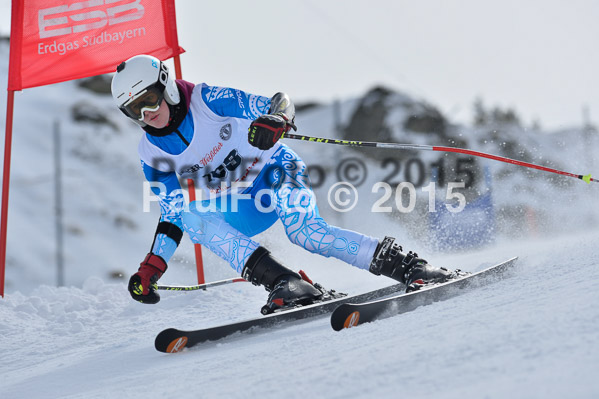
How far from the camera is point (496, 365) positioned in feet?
4.68

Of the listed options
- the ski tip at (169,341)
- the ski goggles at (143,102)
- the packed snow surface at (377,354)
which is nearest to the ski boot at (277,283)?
the packed snow surface at (377,354)

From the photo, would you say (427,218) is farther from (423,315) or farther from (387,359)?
(387,359)

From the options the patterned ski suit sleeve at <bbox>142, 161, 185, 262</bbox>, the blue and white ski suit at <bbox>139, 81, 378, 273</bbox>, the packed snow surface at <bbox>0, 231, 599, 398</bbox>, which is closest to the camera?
the packed snow surface at <bbox>0, 231, 599, 398</bbox>

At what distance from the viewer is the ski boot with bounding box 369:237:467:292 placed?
2.87m

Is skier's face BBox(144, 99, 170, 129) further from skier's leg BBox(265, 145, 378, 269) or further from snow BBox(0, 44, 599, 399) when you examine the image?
snow BBox(0, 44, 599, 399)

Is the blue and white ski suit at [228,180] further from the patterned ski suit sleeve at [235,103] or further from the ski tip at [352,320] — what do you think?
the ski tip at [352,320]

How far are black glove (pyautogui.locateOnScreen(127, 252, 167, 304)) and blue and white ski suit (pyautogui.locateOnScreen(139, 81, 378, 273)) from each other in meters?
0.09

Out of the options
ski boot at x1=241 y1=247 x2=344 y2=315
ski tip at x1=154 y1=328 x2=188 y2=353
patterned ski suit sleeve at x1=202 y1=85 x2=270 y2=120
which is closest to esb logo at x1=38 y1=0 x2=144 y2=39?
patterned ski suit sleeve at x1=202 y1=85 x2=270 y2=120

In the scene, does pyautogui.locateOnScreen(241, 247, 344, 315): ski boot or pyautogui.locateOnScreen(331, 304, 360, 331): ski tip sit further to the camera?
pyautogui.locateOnScreen(241, 247, 344, 315): ski boot

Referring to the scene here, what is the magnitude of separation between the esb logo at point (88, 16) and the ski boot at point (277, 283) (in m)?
3.01

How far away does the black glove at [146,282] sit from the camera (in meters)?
3.07

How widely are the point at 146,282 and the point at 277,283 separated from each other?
2.39 feet

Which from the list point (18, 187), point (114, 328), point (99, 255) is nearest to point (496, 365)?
point (114, 328)

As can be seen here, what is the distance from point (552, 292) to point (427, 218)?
556cm
